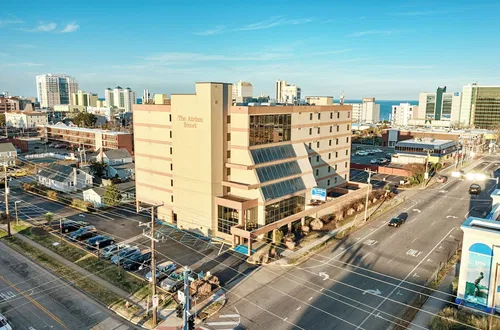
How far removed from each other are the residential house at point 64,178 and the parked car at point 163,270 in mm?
39077

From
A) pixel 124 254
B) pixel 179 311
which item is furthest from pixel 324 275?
pixel 124 254

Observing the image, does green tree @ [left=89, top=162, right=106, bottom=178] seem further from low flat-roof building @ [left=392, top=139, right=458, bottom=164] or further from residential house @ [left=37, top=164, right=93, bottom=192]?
low flat-roof building @ [left=392, top=139, right=458, bottom=164]

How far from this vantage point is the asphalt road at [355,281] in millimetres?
29531

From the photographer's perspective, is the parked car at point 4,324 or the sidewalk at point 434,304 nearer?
the parked car at point 4,324

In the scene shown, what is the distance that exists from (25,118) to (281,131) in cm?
16203

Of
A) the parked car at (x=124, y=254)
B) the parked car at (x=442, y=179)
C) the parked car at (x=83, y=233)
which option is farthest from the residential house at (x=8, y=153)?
the parked car at (x=442, y=179)

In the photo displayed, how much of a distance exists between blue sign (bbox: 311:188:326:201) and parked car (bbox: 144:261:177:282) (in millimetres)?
21496

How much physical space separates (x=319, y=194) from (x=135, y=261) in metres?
24.9

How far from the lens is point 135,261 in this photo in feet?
127

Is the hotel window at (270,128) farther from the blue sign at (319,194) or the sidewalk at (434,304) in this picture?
the sidewalk at (434,304)

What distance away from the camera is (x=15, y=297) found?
32312 mm

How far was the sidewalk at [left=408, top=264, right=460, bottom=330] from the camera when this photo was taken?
28.9 m

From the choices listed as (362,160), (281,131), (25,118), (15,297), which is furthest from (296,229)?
(25,118)

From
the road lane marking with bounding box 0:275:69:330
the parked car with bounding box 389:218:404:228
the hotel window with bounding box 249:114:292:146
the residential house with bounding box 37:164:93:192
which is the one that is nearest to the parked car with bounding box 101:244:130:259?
the road lane marking with bounding box 0:275:69:330
